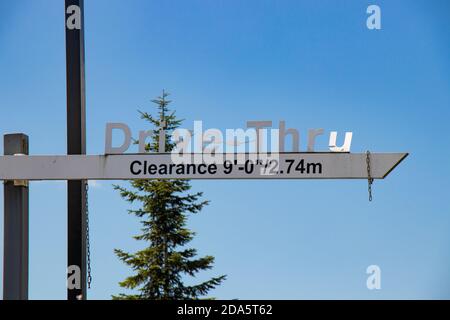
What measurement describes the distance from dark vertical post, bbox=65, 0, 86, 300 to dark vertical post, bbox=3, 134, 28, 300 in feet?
2.20

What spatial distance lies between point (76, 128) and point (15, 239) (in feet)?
5.59

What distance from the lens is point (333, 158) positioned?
8148mm

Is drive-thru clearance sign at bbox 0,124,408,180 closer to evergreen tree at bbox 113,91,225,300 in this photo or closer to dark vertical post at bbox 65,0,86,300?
dark vertical post at bbox 65,0,86,300

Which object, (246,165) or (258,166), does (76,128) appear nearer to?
(246,165)

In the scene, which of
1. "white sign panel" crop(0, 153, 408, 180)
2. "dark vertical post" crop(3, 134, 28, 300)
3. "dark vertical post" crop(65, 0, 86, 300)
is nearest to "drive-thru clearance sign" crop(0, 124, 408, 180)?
"white sign panel" crop(0, 153, 408, 180)

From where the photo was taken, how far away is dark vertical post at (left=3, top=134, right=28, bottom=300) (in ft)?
28.3

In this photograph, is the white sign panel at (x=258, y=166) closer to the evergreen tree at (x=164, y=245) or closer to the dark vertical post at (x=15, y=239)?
the dark vertical post at (x=15, y=239)

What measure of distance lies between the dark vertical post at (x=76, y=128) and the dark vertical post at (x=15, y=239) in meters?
0.67

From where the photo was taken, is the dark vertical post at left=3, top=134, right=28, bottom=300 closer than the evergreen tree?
Yes

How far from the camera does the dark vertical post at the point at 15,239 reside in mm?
8641
